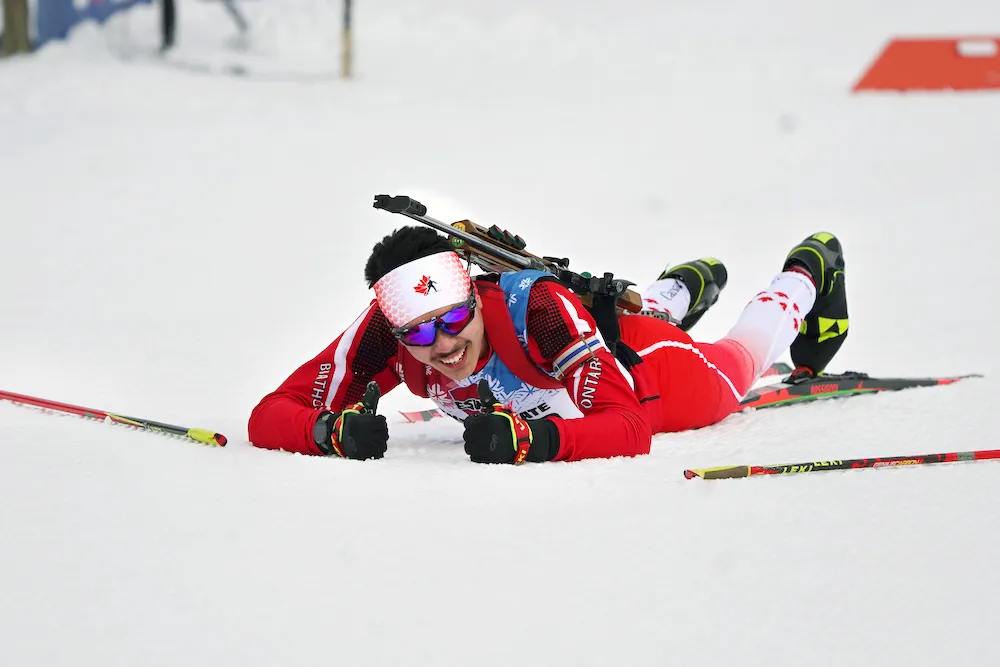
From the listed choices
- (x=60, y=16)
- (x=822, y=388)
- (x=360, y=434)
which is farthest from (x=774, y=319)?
(x=60, y=16)

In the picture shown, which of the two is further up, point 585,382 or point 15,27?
point 15,27

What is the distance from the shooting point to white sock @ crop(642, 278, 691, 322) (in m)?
4.16

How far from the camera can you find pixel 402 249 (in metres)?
2.99

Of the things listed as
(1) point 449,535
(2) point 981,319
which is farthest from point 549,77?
(1) point 449,535

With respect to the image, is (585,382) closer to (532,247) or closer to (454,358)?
(454,358)

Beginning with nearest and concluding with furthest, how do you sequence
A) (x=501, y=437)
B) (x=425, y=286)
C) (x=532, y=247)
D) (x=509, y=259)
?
(x=501, y=437) < (x=425, y=286) < (x=509, y=259) < (x=532, y=247)

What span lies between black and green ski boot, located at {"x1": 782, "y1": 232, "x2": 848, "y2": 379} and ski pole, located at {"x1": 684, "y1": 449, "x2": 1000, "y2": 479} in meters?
1.34

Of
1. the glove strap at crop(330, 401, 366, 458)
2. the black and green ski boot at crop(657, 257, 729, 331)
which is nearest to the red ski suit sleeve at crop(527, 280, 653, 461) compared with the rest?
the glove strap at crop(330, 401, 366, 458)

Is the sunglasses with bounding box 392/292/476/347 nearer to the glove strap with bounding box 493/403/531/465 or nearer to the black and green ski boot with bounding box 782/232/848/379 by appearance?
the glove strap with bounding box 493/403/531/465

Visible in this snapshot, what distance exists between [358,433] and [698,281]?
6.29 feet

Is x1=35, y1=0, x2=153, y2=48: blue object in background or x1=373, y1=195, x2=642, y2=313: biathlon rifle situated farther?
x1=35, y1=0, x2=153, y2=48: blue object in background

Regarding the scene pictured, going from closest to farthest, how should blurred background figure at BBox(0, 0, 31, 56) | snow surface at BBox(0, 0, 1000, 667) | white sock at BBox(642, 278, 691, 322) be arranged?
snow surface at BBox(0, 0, 1000, 667)
white sock at BBox(642, 278, 691, 322)
blurred background figure at BBox(0, 0, 31, 56)

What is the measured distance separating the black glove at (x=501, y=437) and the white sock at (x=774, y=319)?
1344mm

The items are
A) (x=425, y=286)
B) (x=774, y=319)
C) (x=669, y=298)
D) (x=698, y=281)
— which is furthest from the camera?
(x=698, y=281)
